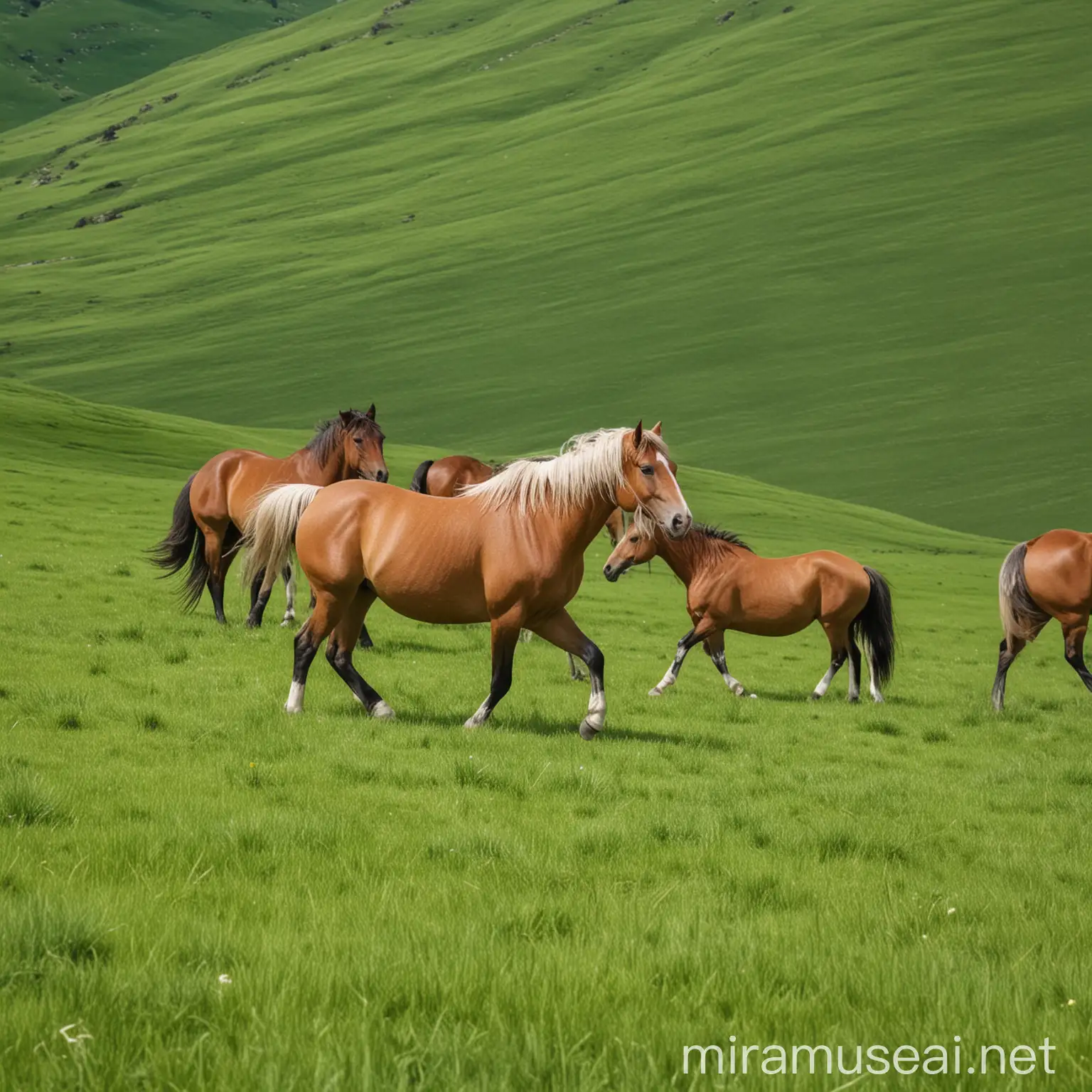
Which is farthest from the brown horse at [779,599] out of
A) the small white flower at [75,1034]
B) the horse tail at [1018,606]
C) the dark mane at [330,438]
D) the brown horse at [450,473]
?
the small white flower at [75,1034]

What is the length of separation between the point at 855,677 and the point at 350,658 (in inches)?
326

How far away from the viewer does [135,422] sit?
185 feet

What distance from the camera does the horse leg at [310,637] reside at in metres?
11.3

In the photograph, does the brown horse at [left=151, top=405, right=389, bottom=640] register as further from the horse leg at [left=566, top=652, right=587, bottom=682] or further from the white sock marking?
the white sock marking

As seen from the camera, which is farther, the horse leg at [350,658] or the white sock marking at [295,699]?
the horse leg at [350,658]

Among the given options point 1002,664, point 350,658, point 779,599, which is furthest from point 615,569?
point 1002,664

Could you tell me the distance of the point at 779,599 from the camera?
16844 millimetres

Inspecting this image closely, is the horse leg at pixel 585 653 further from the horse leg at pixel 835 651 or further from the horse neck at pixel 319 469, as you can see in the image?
the horse leg at pixel 835 651

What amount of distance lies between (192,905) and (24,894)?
74 cm

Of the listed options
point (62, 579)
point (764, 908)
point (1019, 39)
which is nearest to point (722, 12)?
point (1019, 39)

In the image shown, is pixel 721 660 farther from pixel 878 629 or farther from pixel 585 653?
pixel 585 653

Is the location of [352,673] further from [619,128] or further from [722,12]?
[722,12]

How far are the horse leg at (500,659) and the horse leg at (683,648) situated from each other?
188 inches

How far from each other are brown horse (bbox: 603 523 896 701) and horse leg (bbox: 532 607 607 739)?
17.4 ft
